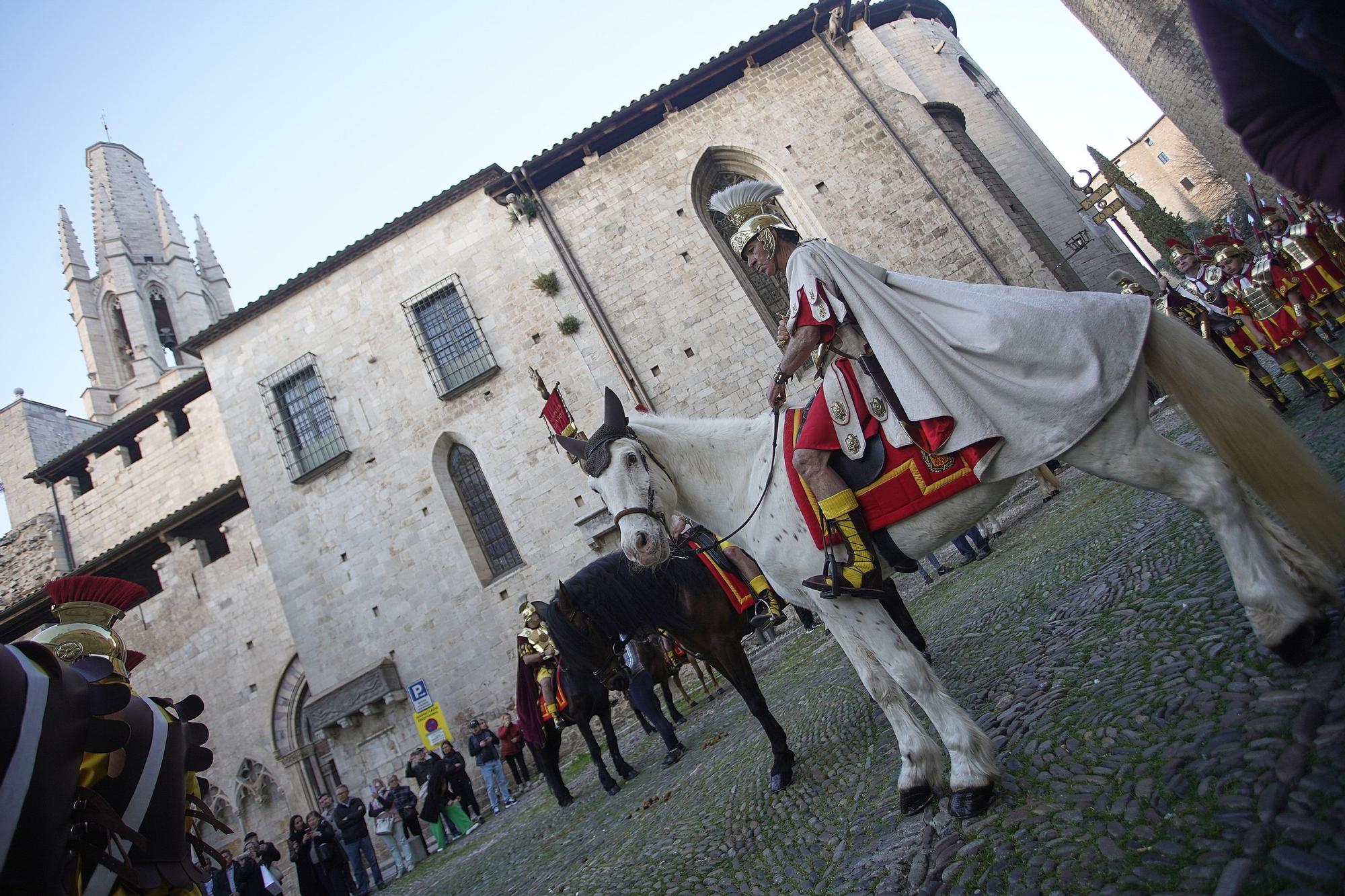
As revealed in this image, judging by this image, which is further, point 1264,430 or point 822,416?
point 822,416

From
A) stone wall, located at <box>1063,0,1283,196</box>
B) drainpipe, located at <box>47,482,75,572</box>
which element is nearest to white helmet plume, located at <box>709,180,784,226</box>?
stone wall, located at <box>1063,0,1283,196</box>

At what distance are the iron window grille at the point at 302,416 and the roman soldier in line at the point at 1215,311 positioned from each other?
58.4ft

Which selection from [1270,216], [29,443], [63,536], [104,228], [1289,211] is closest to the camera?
[1270,216]

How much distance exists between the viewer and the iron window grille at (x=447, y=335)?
715 inches

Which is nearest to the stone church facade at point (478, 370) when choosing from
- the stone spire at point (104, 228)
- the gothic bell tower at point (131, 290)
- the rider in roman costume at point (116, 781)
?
the rider in roman costume at point (116, 781)

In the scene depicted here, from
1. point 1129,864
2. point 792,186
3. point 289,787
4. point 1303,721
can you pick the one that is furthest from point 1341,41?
point 289,787

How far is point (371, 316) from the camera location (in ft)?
62.1

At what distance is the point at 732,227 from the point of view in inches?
678

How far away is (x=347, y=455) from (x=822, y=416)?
17667 mm

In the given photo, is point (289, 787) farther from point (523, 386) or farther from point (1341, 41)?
point (1341, 41)

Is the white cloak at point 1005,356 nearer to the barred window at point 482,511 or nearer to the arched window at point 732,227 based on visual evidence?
the arched window at point 732,227

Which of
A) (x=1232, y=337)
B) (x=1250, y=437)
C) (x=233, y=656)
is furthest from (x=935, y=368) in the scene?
(x=233, y=656)

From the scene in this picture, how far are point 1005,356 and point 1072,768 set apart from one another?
155 cm

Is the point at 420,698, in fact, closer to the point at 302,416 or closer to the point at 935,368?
the point at 302,416
